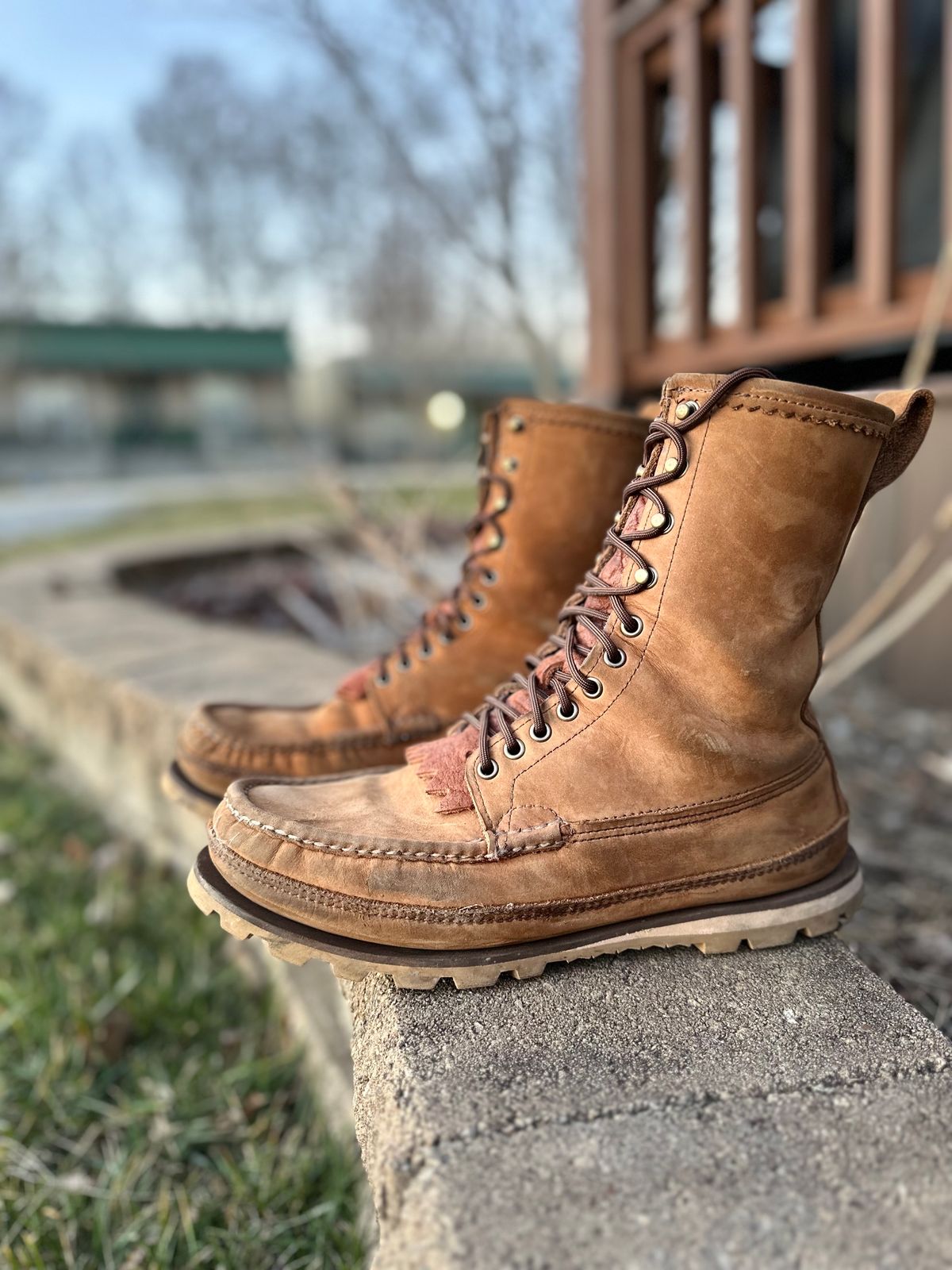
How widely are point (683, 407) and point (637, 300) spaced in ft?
11.1

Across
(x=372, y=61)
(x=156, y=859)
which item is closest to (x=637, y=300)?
(x=372, y=61)

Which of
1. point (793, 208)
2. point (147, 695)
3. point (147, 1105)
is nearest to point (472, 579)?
point (147, 1105)

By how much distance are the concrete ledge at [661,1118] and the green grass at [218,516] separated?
4254mm

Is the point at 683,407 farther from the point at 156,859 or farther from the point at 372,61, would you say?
the point at 372,61

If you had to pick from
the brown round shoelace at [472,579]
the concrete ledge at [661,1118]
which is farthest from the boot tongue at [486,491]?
the concrete ledge at [661,1118]

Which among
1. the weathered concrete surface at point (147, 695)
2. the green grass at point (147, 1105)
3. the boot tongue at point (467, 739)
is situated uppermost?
the boot tongue at point (467, 739)

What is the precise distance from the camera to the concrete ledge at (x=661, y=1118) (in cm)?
74

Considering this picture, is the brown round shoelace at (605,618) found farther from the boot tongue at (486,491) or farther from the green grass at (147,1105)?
the green grass at (147,1105)

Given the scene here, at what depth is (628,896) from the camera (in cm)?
113

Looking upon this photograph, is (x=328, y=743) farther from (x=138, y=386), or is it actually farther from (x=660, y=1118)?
(x=138, y=386)

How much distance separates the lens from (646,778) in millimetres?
1126

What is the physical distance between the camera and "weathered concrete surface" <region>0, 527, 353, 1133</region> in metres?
1.75

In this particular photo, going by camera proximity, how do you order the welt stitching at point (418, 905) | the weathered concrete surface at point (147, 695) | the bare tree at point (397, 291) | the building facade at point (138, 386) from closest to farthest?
1. the welt stitching at point (418, 905)
2. the weathered concrete surface at point (147, 695)
3. the bare tree at point (397, 291)
4. the building facade at point (138, 386)

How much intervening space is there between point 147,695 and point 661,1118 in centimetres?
179
